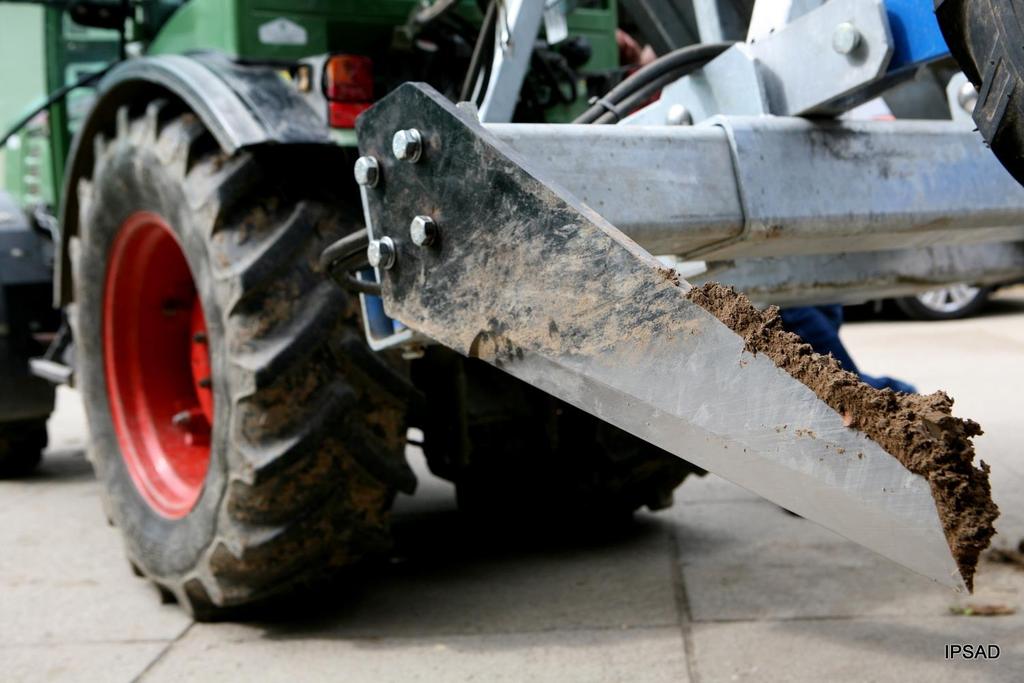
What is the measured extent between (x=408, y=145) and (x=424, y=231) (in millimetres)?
141

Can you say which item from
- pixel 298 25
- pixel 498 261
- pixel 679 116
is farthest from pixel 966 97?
pixel 298 25

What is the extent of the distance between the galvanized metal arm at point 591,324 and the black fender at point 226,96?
2.36ft

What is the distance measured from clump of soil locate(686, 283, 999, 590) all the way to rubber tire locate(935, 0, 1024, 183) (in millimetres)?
321

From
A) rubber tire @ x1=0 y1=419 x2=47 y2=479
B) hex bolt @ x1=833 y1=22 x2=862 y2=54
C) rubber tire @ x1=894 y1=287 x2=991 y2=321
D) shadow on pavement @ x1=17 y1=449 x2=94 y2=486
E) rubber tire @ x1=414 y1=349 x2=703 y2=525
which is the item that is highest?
hex bolt @ x1=833 y1=22 x2=862 y2=54

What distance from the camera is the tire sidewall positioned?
2.69 metres

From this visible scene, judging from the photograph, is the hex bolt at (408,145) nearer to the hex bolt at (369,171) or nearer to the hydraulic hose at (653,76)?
the hex bolt at (369,171)

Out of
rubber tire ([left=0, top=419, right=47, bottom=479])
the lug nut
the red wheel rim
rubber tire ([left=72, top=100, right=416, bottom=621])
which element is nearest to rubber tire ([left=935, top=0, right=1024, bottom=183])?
the lug nut

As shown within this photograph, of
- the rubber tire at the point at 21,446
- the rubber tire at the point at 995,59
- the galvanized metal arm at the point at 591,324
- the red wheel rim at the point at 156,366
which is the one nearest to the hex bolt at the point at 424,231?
the galvanized metal arm at the point at 591,324

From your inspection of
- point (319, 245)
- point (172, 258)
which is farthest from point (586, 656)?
point (172, 258)

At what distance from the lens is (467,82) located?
8.55 ft

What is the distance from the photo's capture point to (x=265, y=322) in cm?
257

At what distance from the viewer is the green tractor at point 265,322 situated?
8.50 feet

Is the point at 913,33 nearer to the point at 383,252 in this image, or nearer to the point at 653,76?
the point at 653,76

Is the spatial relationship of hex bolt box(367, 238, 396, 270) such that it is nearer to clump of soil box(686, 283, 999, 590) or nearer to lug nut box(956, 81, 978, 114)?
clump of soil box(686, 283, 999, 590)
